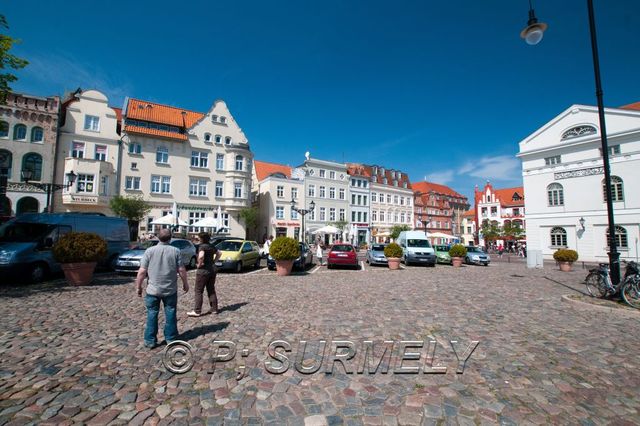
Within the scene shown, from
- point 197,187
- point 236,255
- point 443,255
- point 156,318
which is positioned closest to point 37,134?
point 197,187

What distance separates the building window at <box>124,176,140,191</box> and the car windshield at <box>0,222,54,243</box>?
23.2 meters

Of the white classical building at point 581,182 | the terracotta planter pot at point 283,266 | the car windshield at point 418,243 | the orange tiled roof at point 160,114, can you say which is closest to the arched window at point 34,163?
the orange tiled roof at point 160,114

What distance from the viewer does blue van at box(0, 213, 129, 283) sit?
997 cm

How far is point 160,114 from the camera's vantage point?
36.6 meters

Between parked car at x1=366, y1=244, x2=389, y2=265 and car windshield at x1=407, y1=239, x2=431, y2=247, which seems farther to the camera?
car windshield at x1=407, y1=239, x2=431, y2=247

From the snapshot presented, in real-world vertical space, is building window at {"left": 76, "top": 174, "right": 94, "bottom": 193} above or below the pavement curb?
above

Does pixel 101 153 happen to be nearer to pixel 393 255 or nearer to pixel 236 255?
pixel 236 255

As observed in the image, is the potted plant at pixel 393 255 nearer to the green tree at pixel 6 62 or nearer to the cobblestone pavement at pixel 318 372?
the cobblestone pavement at pixel 318 372

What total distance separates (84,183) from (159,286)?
105ft

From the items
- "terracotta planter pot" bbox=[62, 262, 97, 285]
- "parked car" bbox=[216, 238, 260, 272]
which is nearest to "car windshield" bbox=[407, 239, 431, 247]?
"parked car" bbox=[216, 238, 260, 272]

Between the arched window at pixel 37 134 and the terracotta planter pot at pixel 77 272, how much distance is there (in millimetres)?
27208

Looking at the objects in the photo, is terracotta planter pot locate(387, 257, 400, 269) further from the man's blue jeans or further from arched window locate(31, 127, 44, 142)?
arched window locate(31, 127, 44, 142)

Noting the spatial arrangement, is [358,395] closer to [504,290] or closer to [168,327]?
[168,327]

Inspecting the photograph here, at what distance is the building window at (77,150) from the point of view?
30.6 m
